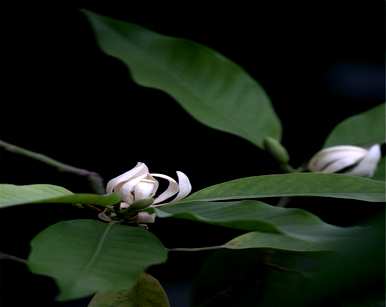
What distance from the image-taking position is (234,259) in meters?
0.91

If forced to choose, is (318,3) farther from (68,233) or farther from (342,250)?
(342,250)

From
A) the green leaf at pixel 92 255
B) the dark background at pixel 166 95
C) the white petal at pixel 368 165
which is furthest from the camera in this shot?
the dark background at pixel 166 95

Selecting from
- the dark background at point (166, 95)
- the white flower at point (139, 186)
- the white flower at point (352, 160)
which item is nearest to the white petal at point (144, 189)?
the white flower at point (139, 186)

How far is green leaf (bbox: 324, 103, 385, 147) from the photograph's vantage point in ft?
3.62

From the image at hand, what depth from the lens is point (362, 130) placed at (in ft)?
3.67

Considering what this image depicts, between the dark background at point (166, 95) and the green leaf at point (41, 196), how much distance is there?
2.42ft

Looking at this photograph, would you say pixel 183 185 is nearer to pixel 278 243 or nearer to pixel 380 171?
pixel 278 243

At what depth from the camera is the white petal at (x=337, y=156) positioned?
963 mm

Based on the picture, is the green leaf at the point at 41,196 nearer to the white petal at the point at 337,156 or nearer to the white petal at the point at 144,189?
the white petal at the point at 144,189

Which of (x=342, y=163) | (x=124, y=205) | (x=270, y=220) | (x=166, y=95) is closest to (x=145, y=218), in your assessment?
(x=124, y=205)

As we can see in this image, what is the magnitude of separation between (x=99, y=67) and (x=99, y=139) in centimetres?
14

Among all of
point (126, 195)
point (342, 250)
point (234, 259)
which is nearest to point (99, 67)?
point (234, 259)

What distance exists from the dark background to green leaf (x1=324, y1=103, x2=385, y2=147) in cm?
30

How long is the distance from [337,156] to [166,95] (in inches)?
23.6
